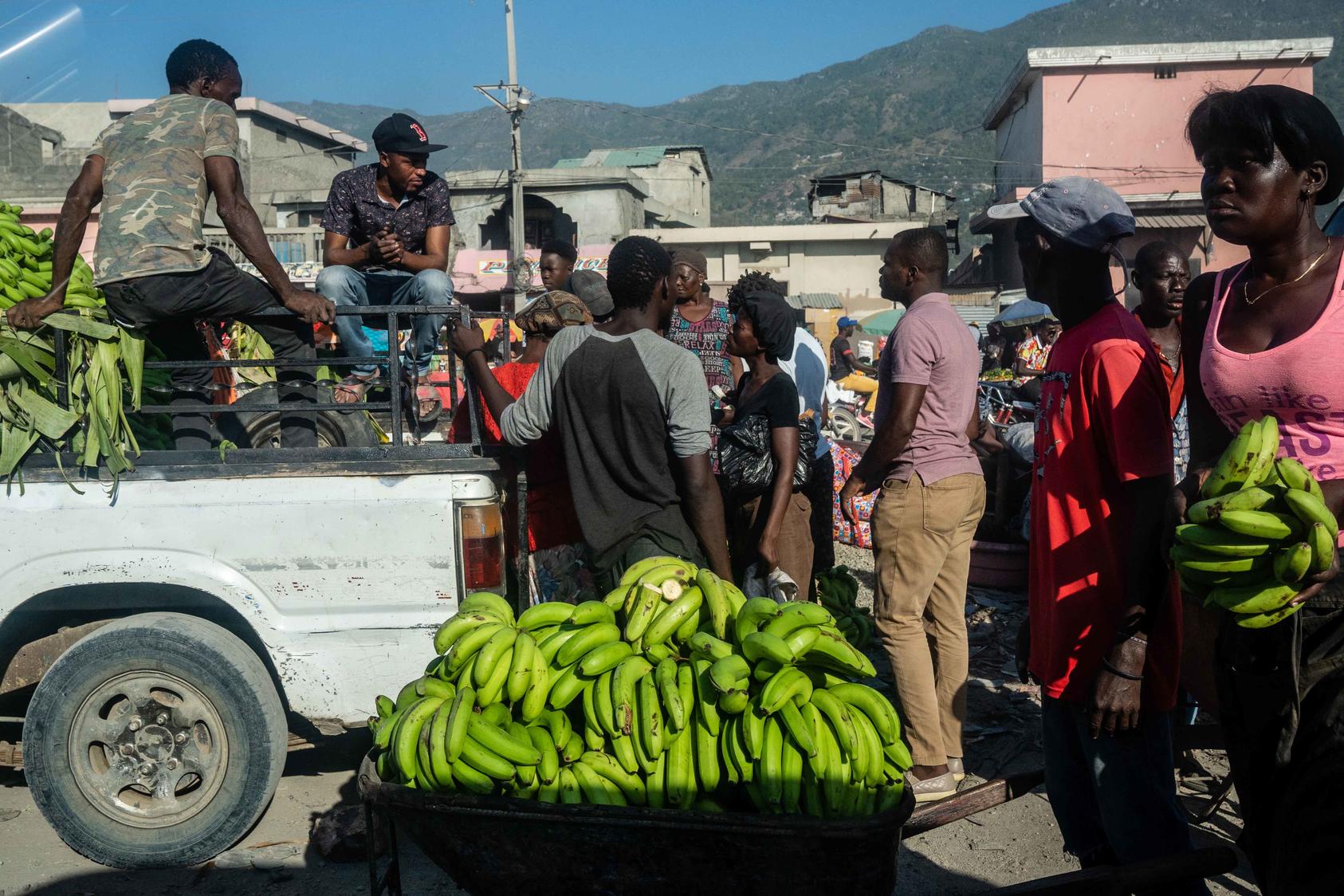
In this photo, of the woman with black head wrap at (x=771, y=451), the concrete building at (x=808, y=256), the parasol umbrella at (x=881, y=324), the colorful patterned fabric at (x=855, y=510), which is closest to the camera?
the woman with black head wrap at (x=771, y=451)

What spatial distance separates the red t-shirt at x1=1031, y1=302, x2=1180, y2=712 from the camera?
2.42 meters

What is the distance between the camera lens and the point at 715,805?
7.79ft

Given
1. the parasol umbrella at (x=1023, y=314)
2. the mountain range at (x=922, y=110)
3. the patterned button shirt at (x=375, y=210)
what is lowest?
the parasol umbrella at (x=1023, y=314)

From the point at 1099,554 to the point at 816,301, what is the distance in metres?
31.9

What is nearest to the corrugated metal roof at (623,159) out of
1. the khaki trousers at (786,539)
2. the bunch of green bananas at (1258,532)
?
the khaki trousers at (786,539)

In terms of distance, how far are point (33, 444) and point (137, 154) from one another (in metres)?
1.34

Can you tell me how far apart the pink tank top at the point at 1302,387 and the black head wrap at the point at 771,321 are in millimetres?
2560

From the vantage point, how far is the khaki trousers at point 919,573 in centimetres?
421

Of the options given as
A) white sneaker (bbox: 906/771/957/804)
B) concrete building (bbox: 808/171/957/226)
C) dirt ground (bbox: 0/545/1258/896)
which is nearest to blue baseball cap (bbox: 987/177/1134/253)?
dirt ground (bbox: 0/545/1258/896)

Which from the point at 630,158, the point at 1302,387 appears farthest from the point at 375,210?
the point at 630,158

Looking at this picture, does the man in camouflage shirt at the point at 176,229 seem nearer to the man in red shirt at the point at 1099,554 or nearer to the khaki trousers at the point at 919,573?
the khaki trousers at the point at 919,573

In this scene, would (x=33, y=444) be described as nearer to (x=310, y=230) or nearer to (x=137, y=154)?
(x=137, y=154)

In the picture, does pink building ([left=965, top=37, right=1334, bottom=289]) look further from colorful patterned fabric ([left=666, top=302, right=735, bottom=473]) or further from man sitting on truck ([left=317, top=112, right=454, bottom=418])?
man sitting on truck ([left=317, top=112, right=454, bottom=418])

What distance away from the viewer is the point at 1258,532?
1.94 metres
